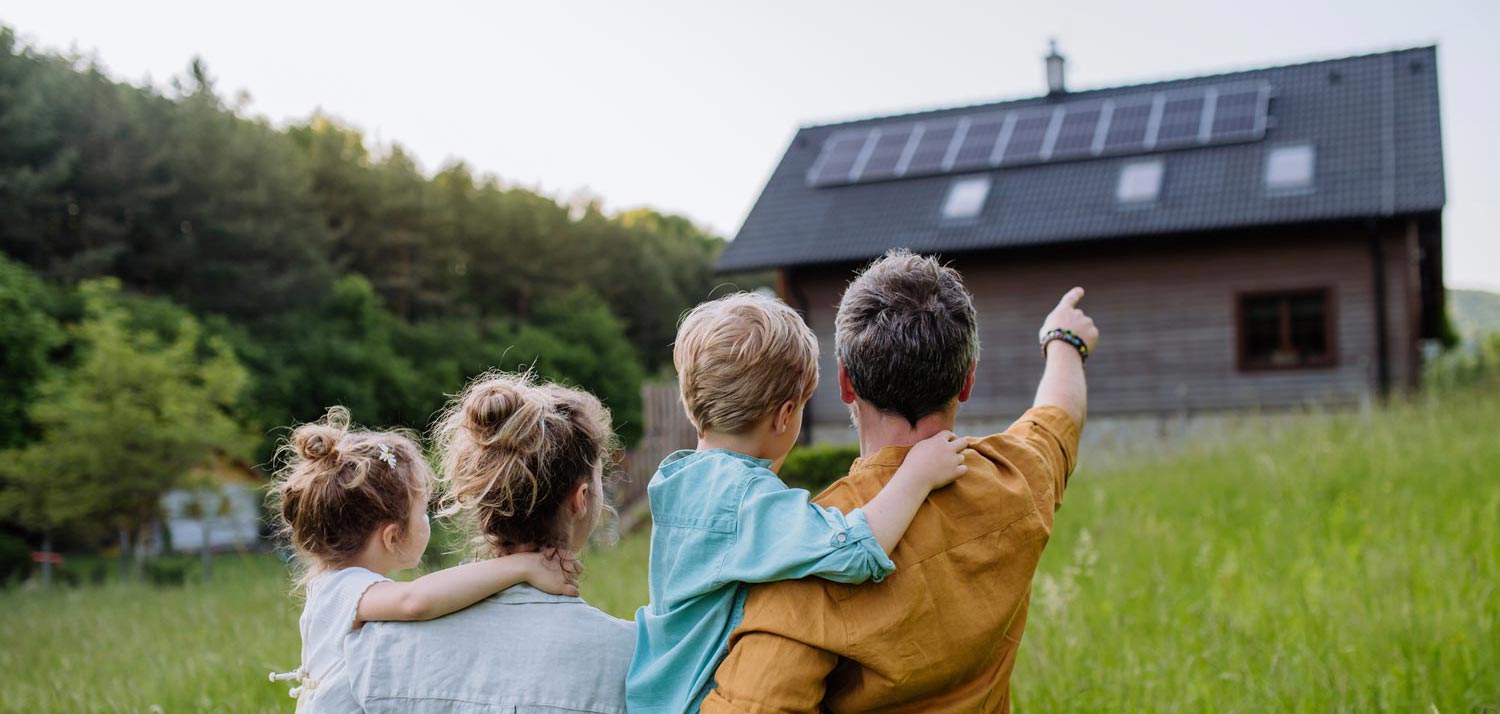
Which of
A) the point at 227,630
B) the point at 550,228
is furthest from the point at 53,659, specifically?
the point at 550,228

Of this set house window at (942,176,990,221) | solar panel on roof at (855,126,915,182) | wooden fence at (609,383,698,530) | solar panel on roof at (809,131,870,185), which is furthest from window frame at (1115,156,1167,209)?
wooden fence at (609,383,698,530)

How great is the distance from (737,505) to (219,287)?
30151 mm

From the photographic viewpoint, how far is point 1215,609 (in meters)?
4.34

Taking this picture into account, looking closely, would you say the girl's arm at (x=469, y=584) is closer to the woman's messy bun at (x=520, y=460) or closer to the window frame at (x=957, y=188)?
the woman's messy bun at (x=520, y=460)

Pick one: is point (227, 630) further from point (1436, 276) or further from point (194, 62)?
point (194, 62)

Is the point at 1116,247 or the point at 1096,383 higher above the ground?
the point at 1116,247

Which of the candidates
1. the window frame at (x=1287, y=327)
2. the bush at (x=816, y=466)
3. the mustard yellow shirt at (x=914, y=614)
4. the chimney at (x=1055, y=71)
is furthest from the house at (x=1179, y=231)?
the mustard yellow shirt at (x=914, y=614)

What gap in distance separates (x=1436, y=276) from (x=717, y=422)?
2513cm

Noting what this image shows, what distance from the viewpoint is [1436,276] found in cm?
2236

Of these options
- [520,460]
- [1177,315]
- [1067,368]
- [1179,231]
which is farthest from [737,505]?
[1177,315]

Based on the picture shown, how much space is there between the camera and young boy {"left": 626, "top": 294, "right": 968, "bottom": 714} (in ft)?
5.42

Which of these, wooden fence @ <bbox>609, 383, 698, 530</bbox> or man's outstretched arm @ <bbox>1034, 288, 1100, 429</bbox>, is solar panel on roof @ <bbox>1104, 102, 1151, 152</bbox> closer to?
wooden fence @ <bbox>609, 383, 698, 530</bbox>

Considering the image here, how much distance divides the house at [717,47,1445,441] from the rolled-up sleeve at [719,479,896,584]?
16191 mm

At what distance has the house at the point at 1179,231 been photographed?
16.8 m
